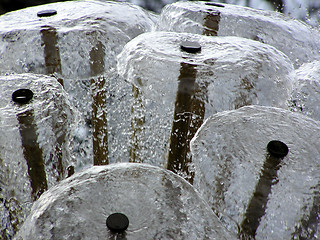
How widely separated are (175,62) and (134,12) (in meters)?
0.55

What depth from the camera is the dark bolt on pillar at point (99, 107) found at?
4.05ft

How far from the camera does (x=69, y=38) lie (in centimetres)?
120

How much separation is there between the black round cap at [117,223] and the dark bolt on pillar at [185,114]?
1.60 ft

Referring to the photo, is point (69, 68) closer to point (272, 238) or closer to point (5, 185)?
point (5, 185)

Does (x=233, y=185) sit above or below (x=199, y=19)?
below

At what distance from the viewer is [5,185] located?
94 cm

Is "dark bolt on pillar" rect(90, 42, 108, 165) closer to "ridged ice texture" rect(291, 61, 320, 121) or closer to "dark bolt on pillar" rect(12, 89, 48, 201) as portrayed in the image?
"dark bolt on pillar" rect(12, 89, 48, 201)

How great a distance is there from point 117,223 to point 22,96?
0.54 meters

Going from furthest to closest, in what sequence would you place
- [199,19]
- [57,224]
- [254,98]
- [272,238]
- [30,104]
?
[199,19]
[254,98]
[30,104]
[272,238]
[57,224]

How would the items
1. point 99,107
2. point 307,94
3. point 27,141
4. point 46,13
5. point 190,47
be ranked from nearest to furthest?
1. point 27,141
2. point 190,47
3. point 307,94
4. point 46,13
5. point 99,107

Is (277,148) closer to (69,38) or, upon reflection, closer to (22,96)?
(22,96)

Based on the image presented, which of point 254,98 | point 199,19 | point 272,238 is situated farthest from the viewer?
point 199,19

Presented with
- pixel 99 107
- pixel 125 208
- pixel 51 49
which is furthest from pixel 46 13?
pixel 125 208

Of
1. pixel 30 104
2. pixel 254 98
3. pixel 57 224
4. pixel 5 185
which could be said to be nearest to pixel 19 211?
pixel 5 185
